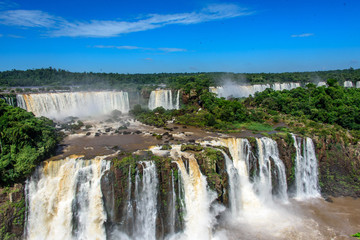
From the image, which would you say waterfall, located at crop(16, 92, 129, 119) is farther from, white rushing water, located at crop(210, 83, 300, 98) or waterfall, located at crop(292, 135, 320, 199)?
→ waterfall, located at crop(292, 135, 320, 199)

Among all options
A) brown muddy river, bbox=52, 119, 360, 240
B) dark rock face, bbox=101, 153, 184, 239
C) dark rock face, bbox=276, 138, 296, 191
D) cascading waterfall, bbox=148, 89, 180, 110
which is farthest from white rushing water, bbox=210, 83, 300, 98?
dark rock face, bbox=101, 153, 184, 239

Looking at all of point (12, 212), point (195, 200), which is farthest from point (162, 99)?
point (12, 212)

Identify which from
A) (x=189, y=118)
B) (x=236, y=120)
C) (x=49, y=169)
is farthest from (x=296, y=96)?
(x=49, y=169)

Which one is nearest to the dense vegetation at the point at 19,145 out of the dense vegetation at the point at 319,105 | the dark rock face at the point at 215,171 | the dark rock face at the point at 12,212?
the dark rock face at the point at 12,212

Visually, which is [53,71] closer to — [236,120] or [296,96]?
[236,120]

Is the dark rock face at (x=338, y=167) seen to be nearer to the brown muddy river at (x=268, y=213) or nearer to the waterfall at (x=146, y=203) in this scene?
the brown muddy river at (x=268, y=213)
